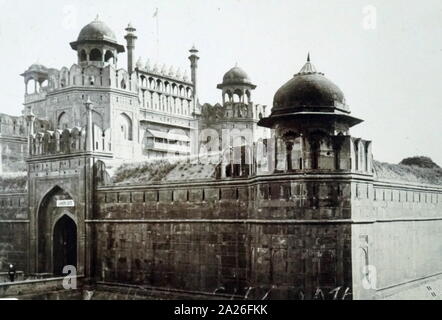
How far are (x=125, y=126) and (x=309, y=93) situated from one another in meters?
13.3

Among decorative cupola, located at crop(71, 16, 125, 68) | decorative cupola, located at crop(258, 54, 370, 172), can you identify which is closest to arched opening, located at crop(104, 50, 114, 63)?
decorative cupola, located at crop(71, 16, 125, 68)

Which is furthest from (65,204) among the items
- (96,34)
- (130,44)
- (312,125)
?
(312,125)

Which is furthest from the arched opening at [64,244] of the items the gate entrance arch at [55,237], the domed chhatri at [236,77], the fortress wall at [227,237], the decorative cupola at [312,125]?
the domed chhatri at [236,77]

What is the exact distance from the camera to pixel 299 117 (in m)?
15.8

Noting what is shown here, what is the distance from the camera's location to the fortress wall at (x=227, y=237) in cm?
1523

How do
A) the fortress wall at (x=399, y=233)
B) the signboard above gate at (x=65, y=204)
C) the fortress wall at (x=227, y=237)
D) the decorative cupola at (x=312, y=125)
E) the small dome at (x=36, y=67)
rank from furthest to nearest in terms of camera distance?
the small dome at (x=36, y=67) → the signboard above gate at (x=65, y=204) → the fortress wall at (x=399, y=233) → the decorative cupola at (x=312, y=125) → the fortress wall at (x=227, y=237)

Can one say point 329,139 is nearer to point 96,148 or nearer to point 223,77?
point 96,148

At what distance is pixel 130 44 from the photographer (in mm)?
29047

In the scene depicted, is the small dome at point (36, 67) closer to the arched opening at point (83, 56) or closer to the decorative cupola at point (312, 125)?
the arched opening at point (83, 56)

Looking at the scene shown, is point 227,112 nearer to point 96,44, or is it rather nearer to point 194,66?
point 194,66

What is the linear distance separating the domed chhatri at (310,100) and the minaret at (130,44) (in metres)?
14.0

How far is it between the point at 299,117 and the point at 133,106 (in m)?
13.5

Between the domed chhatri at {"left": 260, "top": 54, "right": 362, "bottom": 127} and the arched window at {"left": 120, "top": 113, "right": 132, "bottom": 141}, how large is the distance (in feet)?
40.2
